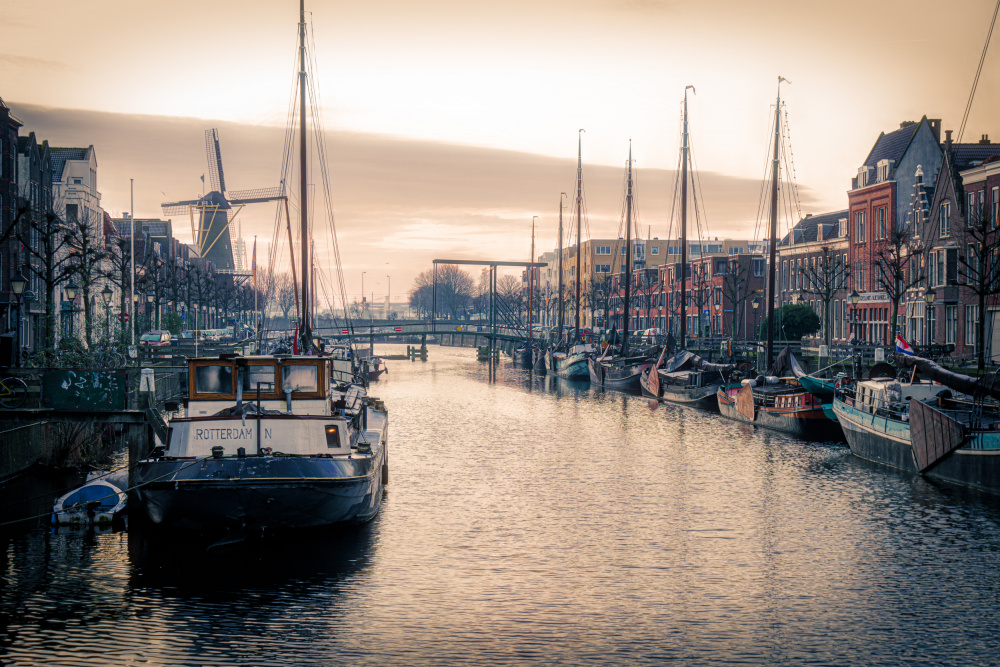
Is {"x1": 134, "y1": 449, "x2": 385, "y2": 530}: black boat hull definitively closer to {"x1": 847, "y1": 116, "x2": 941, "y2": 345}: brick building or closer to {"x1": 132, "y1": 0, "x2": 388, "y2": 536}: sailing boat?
{"x1": 132, "y1": 0, "x2": 388, "y2": 536}: sailing boat

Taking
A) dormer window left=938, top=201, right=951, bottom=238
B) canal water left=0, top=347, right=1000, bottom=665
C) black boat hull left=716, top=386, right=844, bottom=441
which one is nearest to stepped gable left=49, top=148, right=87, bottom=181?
canal water left=0, top=347, right=1000, bottom=665

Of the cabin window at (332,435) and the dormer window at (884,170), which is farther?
the dormer window at (884,170)

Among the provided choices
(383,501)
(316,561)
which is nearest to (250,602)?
(316,561)

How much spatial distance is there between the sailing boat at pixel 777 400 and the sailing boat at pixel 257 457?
1000 inches

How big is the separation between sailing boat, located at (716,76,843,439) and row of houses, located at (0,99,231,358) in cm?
3252

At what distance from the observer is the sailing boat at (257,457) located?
21000mm

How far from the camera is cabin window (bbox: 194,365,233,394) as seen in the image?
904 inches

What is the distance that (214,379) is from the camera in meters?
23.0

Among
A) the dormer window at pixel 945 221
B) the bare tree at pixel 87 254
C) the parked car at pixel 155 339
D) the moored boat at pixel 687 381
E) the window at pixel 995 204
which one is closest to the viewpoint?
the bare tree at pixel 87 254

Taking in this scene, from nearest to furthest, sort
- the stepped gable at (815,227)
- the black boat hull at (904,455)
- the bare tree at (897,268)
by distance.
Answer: the black boat hull at (904,455), the bare tree at (897,268), the stepped gable at (815,227)

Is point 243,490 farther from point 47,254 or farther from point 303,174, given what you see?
point 47,254

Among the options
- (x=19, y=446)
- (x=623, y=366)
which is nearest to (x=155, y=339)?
(x=623, y=366)

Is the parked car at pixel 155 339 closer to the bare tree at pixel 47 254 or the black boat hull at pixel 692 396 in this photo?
the bare tree at pixel 47 254

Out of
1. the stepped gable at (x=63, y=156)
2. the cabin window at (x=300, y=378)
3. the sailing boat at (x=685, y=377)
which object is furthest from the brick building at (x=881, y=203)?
the stepped gable at (x=63, y=156)
